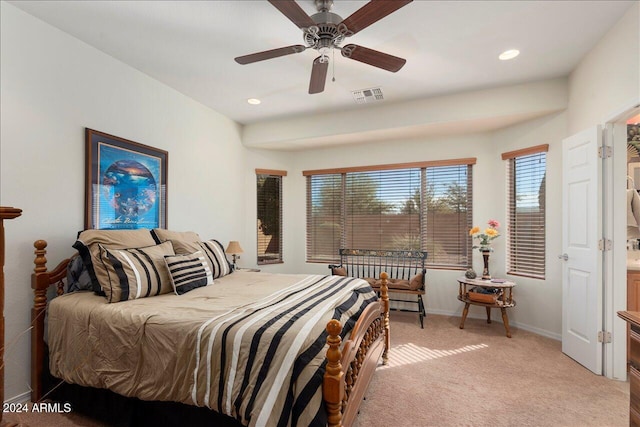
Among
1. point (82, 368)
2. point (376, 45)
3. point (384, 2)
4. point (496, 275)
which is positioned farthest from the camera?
point (496, 275)

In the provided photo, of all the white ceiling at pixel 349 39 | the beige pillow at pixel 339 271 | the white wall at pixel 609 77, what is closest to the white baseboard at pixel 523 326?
the beige pillow at pixel 339 271

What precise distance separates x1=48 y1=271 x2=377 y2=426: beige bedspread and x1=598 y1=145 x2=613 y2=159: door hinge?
2.41 metres

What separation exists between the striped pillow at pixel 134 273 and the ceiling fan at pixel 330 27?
170 cm

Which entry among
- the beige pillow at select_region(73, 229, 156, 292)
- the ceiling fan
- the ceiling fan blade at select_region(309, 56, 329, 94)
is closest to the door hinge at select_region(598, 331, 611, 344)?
the ceiling fan

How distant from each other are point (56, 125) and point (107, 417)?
7.26 feet

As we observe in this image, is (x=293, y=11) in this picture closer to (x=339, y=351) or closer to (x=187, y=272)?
(x=339, y=351)

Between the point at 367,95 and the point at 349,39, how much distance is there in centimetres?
104

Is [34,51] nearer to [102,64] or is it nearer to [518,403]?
[102,64]

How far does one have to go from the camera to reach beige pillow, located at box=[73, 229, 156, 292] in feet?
7.23

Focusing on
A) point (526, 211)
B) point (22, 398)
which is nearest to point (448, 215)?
point (526, 211)

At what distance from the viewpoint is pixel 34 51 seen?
2.35 m

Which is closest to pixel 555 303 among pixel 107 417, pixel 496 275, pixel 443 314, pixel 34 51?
pixel 496 275

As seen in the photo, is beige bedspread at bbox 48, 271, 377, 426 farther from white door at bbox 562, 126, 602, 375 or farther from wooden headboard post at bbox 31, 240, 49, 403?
white door at bbox 562, 126, 602, 375

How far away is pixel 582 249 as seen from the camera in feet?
9.30
